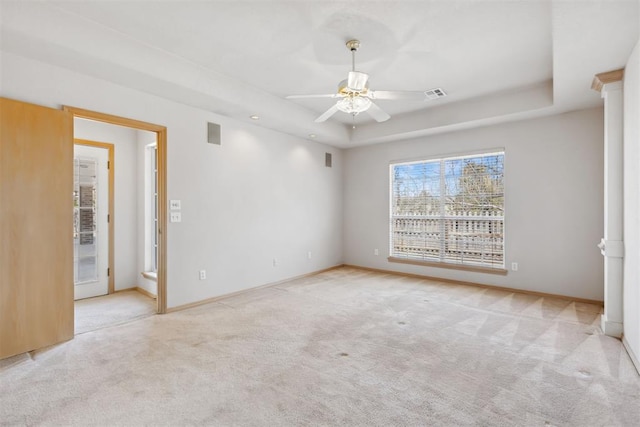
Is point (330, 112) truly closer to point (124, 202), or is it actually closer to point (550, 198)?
point (550, 198)

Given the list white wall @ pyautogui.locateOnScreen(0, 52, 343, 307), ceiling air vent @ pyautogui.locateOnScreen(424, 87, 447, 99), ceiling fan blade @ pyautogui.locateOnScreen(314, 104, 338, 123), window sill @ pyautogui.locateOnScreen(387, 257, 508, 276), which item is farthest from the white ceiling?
window sill @ pyautogui.locateOnScreen(387, 257, 508, 276)

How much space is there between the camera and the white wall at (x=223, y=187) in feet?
10.2

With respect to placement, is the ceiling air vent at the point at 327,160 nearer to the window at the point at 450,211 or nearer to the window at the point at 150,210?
the window at the point at 450,211

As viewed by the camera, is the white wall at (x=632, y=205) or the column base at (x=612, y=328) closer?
the white wall at (x=632, y=205)

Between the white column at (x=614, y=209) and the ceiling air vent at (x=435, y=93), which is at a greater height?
the ceiling air vent at (x=435, y=93)

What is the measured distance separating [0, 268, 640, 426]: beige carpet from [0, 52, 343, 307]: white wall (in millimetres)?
782

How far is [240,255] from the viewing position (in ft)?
15.5

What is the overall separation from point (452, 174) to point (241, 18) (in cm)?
416

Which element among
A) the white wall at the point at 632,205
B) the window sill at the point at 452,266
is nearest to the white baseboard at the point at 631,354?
the white wall at the point at 632,205

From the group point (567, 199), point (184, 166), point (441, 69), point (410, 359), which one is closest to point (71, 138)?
point (184, 166)

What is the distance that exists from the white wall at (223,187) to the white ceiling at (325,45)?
0.69 feet

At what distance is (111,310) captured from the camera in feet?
13.1

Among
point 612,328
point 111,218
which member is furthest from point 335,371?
point 111,218

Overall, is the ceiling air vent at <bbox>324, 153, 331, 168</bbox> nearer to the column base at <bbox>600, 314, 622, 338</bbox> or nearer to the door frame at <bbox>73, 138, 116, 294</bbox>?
the door frame at <bbox>73, 138, 116, 294</bbox>
